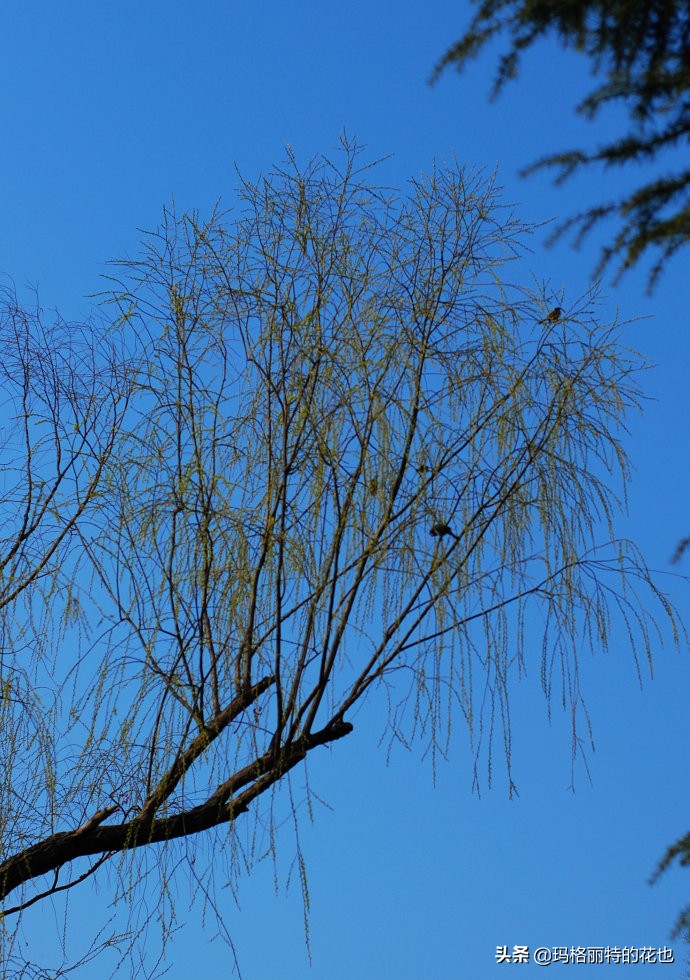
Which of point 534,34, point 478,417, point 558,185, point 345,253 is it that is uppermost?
point 345,253

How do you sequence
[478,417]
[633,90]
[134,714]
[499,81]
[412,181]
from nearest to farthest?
1. [633,90]
2. [499,81]
3. [134,714]
4. [478,417]
5. [412,181]

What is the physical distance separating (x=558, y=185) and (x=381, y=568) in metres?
1.25

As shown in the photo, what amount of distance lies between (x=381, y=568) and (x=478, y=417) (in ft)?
1.59

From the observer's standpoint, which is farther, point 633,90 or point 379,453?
point 379,453

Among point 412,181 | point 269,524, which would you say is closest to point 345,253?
point 412,181

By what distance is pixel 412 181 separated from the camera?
335 centimetres

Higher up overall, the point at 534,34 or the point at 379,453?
the point at 379,453

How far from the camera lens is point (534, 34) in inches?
74.8

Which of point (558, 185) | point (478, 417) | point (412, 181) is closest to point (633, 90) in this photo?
point (558, 185)

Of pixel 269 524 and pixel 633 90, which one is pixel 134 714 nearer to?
pixel 269 524

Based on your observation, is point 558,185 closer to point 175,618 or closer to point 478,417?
point 478,417

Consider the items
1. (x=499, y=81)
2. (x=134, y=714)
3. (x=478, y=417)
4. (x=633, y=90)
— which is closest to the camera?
(x=633, y=90)

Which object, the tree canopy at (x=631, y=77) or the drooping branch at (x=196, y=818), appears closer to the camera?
the tree canopy at (x=631, y=77)

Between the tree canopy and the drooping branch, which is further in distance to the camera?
the drooping branch
